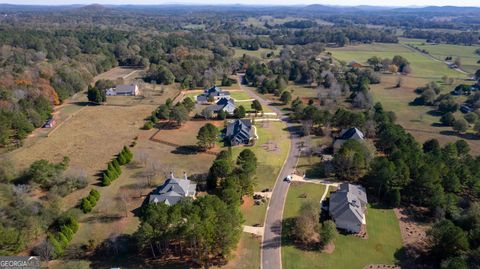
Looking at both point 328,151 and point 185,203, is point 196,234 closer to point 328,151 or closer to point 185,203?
point 185,203

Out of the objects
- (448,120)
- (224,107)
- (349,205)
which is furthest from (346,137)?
(448,120)

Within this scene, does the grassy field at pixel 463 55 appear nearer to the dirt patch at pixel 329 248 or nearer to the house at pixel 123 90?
the house at pixel 123 90

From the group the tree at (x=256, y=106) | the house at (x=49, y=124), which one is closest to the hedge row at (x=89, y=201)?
the house at (x=49, y=124)

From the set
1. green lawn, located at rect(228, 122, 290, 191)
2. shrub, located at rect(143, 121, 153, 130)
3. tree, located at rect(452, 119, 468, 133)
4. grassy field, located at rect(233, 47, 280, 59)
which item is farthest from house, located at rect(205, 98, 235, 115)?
grassy field, located at rect(233, 47, 280, 59)

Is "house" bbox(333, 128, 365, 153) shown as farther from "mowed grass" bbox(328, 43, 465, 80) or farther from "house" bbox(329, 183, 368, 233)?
"mowed grass" bbox(328, 43, 465, 80)

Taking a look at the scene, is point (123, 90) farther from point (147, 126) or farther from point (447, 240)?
point (447, 240)

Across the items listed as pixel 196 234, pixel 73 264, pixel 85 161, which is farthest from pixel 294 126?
pixel 73 264
